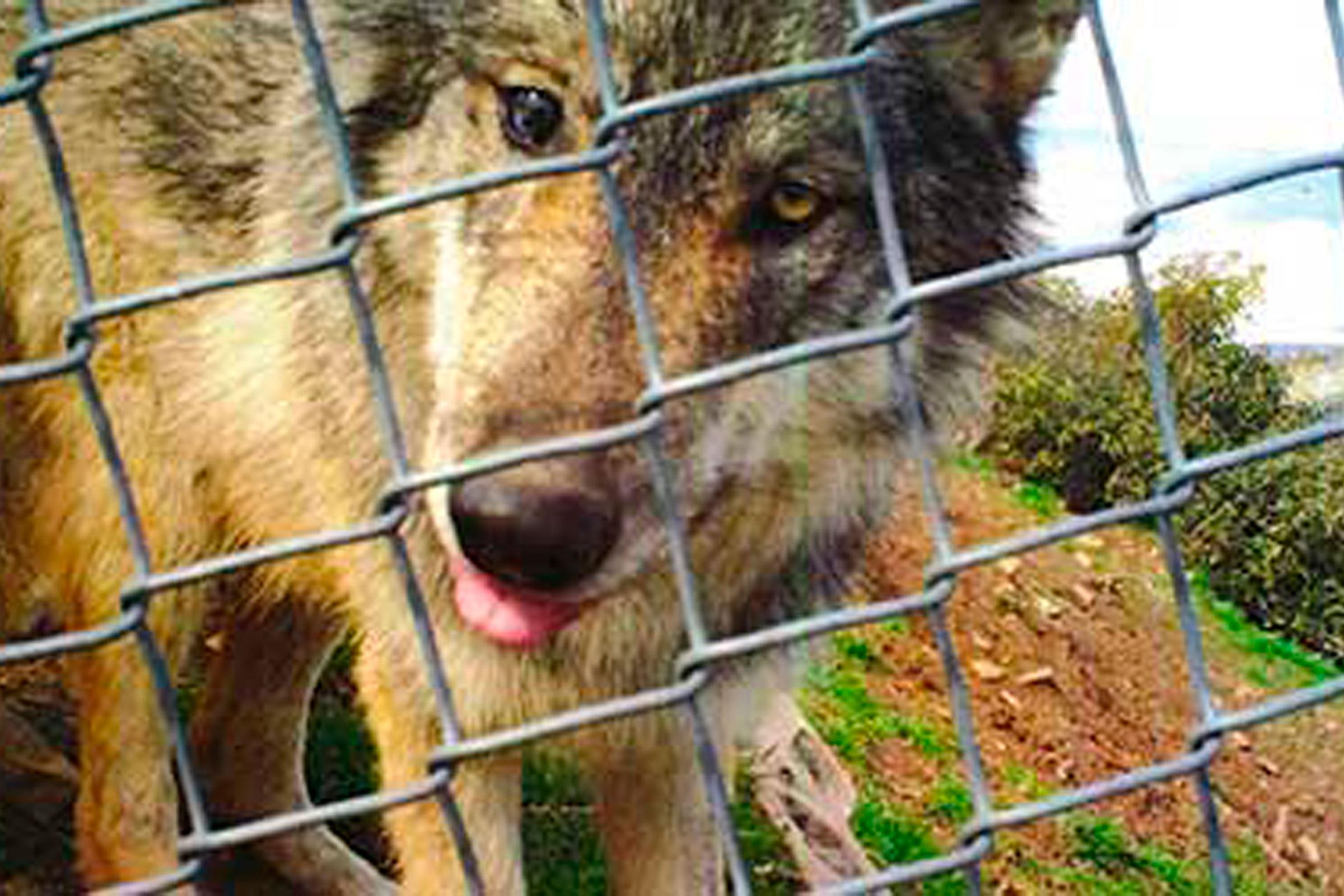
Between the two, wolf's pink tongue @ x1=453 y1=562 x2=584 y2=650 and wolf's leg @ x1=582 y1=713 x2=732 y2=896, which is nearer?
wolf's pink tongue @ x1=453 y1=562 x2=584 y2=650

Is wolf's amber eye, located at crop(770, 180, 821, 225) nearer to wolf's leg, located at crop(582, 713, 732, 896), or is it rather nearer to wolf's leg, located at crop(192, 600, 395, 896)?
wolf's leg, located at crop(582, 713, 732, 896)

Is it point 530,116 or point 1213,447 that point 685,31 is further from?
point 1213,447

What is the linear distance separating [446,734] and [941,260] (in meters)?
1.39

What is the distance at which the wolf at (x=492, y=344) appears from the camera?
2262mm

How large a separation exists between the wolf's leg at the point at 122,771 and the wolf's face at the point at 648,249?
0.95 m

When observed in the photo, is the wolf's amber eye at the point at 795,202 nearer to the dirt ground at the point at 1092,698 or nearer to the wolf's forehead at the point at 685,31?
the wolf's forehead at the point at 685,31

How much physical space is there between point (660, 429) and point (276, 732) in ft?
8.10

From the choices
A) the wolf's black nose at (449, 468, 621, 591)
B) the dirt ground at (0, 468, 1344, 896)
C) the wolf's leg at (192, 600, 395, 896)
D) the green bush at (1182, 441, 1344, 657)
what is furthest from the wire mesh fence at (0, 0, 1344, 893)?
the green bush at (1182, 441, 1344, 657)

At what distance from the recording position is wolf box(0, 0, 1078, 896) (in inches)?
89.0

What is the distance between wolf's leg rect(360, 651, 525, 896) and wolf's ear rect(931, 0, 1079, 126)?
4.21 feet

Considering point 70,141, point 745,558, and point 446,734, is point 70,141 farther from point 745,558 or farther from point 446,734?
point 446,734

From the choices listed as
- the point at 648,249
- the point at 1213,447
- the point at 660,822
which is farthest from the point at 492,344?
the point at 1213,447

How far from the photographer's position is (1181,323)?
46.7ft

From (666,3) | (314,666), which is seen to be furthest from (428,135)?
(314,666)
